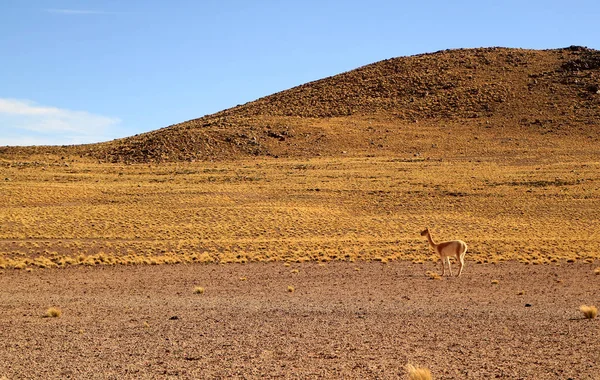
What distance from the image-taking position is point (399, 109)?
99062 mm

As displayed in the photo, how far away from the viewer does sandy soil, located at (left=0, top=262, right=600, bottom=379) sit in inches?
408

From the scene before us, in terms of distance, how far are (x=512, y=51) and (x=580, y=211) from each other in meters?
80.2

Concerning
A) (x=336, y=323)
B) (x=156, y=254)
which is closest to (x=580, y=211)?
(x=156, y=254)

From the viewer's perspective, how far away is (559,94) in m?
97.8

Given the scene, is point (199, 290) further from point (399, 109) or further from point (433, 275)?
point (399, 109)

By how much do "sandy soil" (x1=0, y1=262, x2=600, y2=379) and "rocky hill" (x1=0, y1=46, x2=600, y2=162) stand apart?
59583 millimetres

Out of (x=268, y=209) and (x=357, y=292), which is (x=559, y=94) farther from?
(x=357, y=292)

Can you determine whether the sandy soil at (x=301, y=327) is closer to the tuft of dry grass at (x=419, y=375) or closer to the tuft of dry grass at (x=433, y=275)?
the tuft of dry grass at (x=433, y=275)

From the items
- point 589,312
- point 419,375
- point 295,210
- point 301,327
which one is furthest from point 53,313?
point 295,210

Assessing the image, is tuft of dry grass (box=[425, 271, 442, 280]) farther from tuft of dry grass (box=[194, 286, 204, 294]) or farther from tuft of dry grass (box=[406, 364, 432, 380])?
tuft of dry grass (box=[406, 364, 432, 380])

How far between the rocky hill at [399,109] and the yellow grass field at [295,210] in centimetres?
741

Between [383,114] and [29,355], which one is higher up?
[383,114]

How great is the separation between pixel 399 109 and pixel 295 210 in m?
54.3

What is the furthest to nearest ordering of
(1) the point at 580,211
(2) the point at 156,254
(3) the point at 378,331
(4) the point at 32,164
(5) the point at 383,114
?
(5) the point at 383,114 < (4) the point at 32,164 < (1) the point at 580,211 < (2) the point at 156,254 < (3) the point at 378,331
